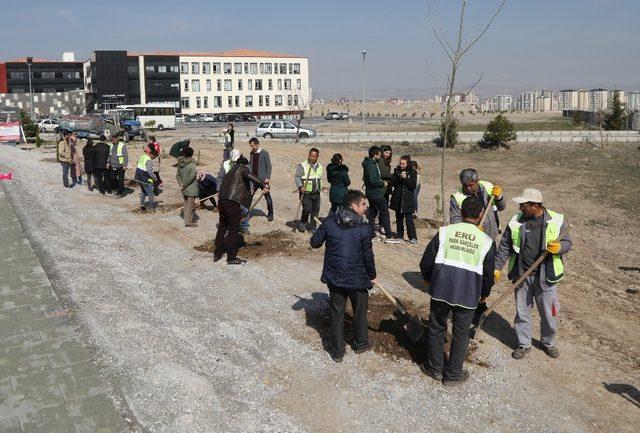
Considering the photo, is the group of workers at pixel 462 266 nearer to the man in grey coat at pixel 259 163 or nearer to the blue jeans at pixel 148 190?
the man in grey coat at pixel 259 163

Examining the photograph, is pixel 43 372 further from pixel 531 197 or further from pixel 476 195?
pixel 476 195

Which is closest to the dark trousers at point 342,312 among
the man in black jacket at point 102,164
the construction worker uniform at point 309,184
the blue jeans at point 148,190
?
the construction worker uniform at point 309,184

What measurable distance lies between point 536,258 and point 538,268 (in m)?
0.10

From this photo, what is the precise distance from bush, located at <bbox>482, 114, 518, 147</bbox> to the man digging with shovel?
2844cm

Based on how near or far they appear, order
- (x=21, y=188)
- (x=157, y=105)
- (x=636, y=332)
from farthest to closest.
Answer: (x=157, y=105) < (x=21, y=188) < (x=636, y=332)

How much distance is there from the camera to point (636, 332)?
698 centimetres

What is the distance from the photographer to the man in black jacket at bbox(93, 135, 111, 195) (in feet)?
47.6

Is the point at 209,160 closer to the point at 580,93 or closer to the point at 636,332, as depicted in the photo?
the point at 636,332

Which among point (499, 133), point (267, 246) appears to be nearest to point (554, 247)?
point (267, 246)

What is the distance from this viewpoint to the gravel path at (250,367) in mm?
4719

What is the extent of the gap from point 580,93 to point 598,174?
90466mm

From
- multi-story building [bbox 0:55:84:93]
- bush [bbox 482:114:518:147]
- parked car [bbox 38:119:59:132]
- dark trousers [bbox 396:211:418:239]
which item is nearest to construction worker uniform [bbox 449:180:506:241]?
dark trousers [bbox 396:211:418:239]

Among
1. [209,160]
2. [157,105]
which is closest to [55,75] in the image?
[157,105]

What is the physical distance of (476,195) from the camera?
7332mm
